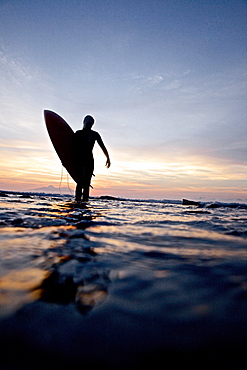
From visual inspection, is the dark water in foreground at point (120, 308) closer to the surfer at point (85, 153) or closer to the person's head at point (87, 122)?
the surfer at point (85, 153)

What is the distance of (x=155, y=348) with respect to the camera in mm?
621

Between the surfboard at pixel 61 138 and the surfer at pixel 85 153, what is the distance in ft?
1.45

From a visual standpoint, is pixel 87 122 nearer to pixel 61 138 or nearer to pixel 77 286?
pixel 61 138

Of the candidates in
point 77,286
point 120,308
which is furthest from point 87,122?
point 120,308

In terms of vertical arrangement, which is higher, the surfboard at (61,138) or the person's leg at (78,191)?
the surfboard at (61,138)

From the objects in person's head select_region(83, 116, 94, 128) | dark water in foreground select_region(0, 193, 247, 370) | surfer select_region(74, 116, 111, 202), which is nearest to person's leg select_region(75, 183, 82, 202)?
surfer select_region(74, 116, 111, 202)

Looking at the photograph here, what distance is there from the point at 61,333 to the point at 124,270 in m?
0.63

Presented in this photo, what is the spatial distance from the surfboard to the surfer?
1.45ft

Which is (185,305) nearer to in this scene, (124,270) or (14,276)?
(124,270)

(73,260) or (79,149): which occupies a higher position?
(79,149)

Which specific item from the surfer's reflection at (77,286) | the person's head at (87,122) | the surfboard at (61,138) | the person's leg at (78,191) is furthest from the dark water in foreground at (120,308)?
the surfboard at (61,138)

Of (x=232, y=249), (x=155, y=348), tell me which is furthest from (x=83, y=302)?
(x=232, y=249)

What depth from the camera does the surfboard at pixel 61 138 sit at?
28.3 ft

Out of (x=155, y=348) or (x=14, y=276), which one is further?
(x=14, y=276)
